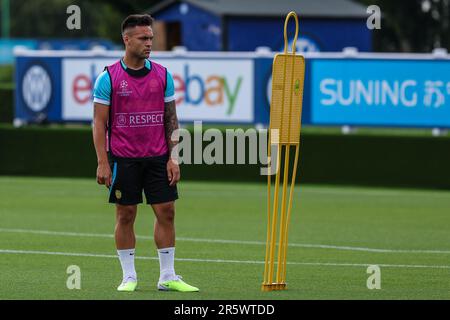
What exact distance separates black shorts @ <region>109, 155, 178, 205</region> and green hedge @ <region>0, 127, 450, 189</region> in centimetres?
1357

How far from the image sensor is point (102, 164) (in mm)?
11016

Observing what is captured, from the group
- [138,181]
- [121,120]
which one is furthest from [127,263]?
[121,120]

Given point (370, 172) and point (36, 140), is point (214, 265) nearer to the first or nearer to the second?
point (370, 172)

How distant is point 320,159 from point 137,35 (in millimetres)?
14275

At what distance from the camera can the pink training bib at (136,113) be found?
11047 millimetres

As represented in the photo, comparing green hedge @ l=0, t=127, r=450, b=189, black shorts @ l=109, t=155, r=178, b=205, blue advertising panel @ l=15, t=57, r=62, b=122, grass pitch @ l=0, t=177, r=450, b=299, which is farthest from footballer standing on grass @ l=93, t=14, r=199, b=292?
blue advertising panel @ l=15, t=57, r=62, b=122

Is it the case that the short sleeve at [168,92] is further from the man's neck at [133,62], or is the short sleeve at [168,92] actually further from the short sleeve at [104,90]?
the short sleeve at [104,90]

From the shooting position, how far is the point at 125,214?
36.7ft

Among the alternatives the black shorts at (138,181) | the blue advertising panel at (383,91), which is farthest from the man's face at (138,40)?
the blue advertising panel at (383,91)

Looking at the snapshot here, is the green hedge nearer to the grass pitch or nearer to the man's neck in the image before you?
the grass pitch

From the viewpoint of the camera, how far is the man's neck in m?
11.0

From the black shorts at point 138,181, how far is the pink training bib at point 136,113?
66 millimetres

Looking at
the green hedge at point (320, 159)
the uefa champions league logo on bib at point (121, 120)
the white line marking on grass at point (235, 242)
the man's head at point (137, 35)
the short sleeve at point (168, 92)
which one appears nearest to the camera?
the man's head at point (137, 35)
